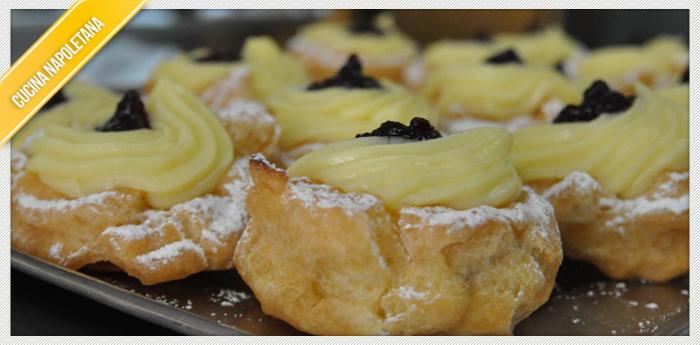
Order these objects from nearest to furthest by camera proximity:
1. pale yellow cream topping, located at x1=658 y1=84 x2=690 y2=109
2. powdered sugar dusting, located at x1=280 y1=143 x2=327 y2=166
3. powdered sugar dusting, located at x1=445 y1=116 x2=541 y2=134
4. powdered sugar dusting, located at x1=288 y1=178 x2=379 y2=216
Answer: powdered sugar dusting, located at x1=288 y1=178 x2=379 y2=216
powdered sugar dusting, located at x1=280 y1=143 x2=327 y2=166
pale yellow cream topping, located at x1=658 y1=84 x2=690 y2=109
powdered sugar dusting, located at x1=445 y1=116 x2=541 y2=134

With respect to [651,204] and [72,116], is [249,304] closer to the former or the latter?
[72,116]

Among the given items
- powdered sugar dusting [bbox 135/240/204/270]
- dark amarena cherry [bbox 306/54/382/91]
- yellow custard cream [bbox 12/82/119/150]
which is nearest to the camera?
powdered sugar dusting [bbox 135/240/204/270]

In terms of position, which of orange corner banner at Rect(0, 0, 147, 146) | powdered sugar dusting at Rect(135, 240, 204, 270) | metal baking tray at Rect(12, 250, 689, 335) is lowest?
metal baking tray at Rect(12, 250, 689, 335)

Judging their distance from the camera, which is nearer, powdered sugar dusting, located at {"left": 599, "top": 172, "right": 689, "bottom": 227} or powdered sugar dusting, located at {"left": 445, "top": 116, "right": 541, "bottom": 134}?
powdered sugar dusting, located at {"left": 599, "top": 172, "right": 689, "bottom": 227}

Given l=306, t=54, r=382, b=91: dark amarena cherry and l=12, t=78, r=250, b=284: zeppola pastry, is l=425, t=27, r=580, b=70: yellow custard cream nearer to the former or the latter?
l=306, t=54, r=382, b=91: dark amarena cherry

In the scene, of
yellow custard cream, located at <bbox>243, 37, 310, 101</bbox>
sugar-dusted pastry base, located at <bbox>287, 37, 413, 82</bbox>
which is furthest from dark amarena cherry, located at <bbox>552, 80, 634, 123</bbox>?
sugar-dusted pastry base, located at <bbox>287, 37, 413, 82</bbox>

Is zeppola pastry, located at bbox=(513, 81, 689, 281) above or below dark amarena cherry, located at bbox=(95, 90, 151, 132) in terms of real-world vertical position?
below

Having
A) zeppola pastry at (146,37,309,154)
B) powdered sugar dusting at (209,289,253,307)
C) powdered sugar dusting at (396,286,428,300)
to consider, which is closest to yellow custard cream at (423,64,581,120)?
zeppola pastry at (146,37,309,154)
